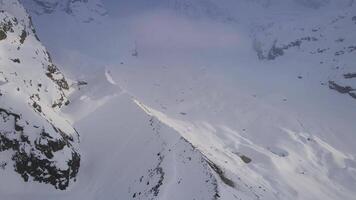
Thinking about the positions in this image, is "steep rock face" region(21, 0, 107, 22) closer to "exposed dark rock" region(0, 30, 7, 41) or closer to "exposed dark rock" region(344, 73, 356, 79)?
"exposed dark rock" region(0, 30, 7, 41)

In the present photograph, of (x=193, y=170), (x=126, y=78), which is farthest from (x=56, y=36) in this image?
(x=193, y=170)

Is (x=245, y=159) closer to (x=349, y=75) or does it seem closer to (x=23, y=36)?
(x=23, y=36)

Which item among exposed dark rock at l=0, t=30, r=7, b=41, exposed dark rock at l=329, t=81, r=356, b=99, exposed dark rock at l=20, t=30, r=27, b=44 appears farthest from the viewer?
exposed dark rock at l=329, t=81, r=356, b=99

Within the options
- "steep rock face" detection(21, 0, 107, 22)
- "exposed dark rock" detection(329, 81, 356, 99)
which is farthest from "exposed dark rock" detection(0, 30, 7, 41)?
"exposed dark rock" detection(329, 81, 356, 99)

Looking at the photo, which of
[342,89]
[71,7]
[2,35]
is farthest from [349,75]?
[71,7]

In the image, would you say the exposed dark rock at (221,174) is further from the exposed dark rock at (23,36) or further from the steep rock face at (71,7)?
the steep rock face at (71,7)

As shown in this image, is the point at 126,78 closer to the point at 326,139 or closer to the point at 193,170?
the point at 326,139
